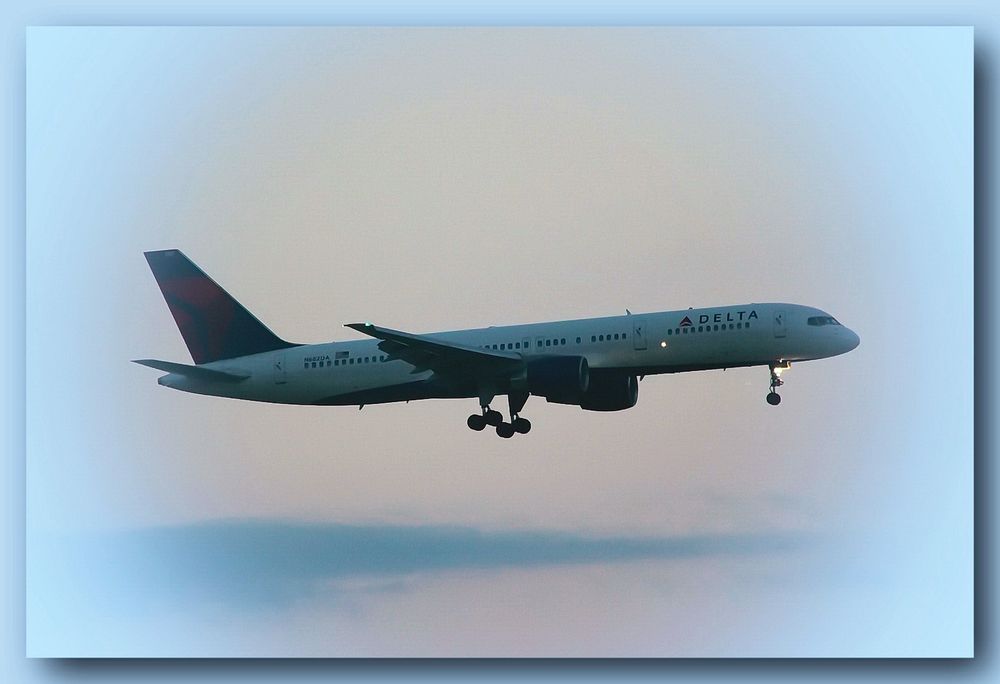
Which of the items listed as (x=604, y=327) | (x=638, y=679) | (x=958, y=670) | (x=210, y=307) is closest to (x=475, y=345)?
(x=604, y=327)

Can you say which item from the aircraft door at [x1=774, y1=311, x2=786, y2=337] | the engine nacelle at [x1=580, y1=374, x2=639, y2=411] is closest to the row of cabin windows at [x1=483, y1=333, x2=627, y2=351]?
the engine nacelle at [x1=580, y1=374, x2=639, y2=411]

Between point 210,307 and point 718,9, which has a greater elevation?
point 718,9

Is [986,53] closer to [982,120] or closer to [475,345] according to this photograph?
[982,120]

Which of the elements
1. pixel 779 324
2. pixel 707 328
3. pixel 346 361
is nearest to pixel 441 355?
pixel 346 361

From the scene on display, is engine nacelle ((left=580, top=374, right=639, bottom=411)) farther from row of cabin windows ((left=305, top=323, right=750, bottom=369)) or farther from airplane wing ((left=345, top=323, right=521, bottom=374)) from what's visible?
airplane wing ((left=345, top=323, right=521, bottom=374))

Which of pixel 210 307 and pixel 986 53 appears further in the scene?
pixel 210 307

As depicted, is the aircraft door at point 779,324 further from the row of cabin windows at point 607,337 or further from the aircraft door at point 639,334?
the row of cabin windows at point 607,337

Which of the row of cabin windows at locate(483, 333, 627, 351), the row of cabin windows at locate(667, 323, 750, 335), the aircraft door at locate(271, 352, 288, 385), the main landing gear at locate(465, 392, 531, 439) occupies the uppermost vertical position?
the row of cabin windows at locate(667, 323, 750, 335)

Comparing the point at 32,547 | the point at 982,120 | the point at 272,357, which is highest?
the point at 982,120
